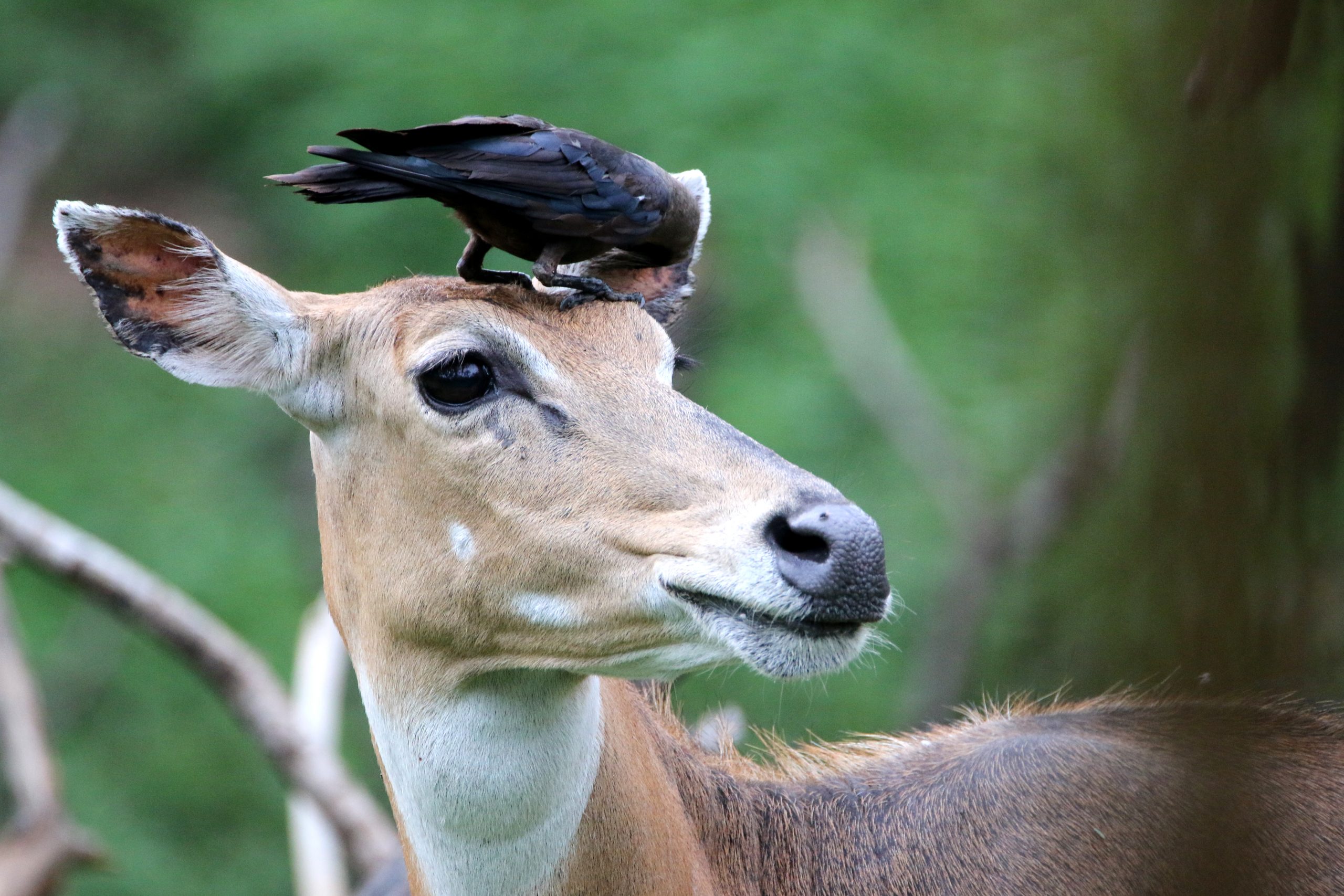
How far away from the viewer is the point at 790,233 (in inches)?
416

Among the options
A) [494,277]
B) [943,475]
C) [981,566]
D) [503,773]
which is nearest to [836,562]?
[503,773]

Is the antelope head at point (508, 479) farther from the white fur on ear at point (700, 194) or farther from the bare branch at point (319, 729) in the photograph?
the bare branch at point (319, 729)

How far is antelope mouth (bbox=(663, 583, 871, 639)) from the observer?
2.79m

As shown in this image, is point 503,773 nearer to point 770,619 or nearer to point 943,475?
point 770,619

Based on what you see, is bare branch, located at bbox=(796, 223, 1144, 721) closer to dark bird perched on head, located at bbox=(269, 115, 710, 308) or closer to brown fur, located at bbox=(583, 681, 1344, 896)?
brown fur, located at bbox=(583, 681, 1344, 896)

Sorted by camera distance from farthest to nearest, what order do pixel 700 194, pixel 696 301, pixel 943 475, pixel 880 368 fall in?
pixel 880 368 < pixel 943 475 < pixel 696 301 < pixel 700 194

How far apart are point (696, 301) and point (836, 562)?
1.87 metres

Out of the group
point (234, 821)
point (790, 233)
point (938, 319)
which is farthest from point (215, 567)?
point (938, 319)

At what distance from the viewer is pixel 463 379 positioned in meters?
3.26

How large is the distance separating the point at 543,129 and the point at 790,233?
7.58 metres

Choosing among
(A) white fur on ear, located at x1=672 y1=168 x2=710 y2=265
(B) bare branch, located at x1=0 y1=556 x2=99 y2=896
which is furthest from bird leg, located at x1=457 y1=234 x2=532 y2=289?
(B) bare branch, located at x1=0 y1=556 x2=99 y2=896

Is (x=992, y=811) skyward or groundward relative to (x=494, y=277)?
groundward

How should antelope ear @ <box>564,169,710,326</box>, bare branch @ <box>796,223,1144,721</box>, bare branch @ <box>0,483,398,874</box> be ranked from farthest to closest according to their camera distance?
bare branch @ <box>796,223,1144,721</box>, bare branch @ <box>0,483,398,874</box>, antelope ear @ <box>564,169,710,326</box>

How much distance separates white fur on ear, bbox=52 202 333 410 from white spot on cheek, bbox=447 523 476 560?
614 millimetres
